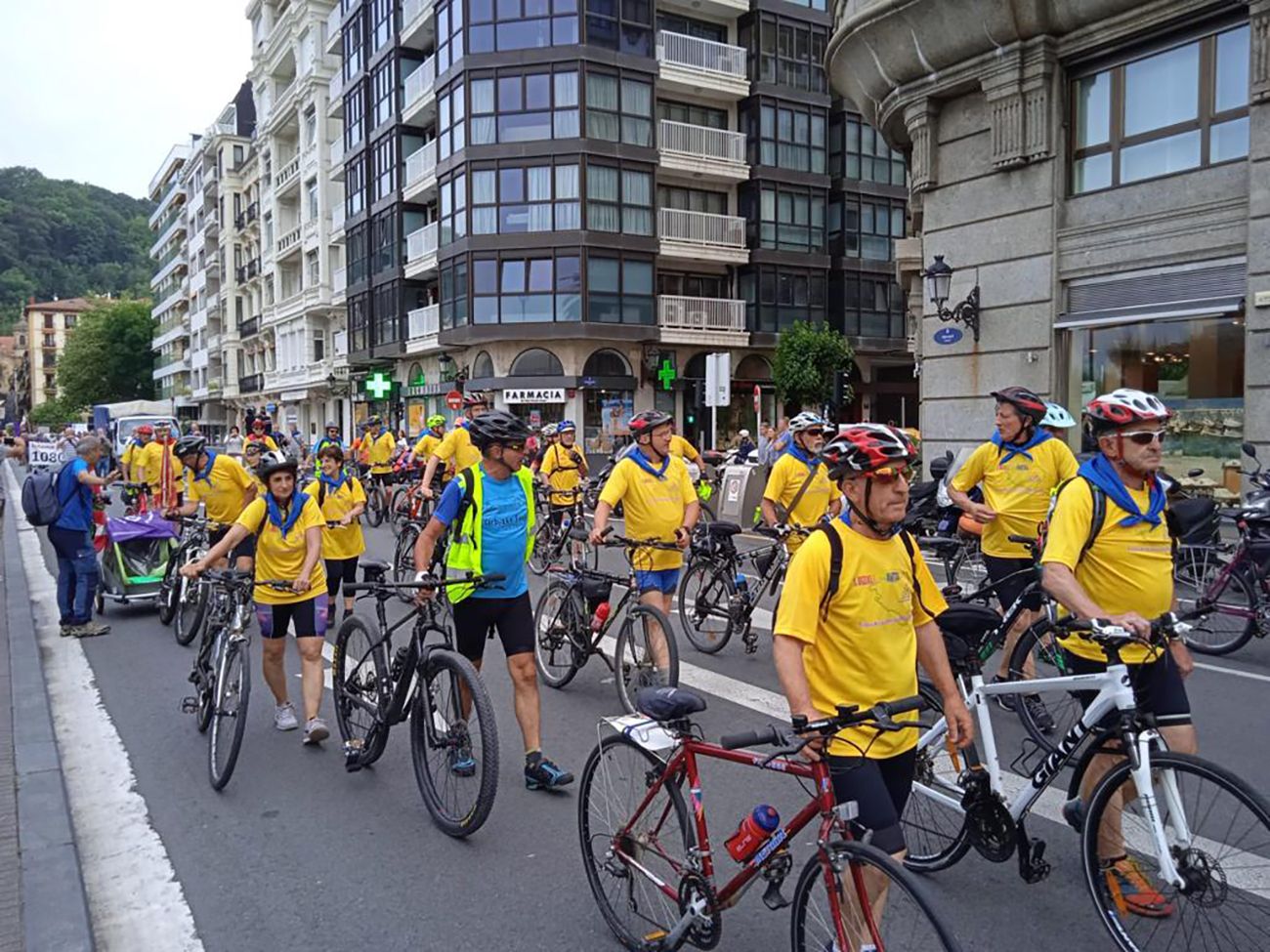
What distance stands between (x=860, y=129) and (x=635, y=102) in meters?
9.78


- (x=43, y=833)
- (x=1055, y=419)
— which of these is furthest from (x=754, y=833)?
(x=1055, y=419)

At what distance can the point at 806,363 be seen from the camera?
33.0 metres

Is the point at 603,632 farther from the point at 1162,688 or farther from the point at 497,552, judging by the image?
the point at 1162,688

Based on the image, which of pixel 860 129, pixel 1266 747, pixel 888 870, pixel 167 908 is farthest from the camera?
pixel 860 129

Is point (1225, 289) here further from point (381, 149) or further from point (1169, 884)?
point (381, 149)

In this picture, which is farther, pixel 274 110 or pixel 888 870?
pixel 274 110

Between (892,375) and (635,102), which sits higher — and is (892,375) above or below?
below

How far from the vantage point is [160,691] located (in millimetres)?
7430

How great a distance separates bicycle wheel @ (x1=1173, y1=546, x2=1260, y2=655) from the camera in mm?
7828

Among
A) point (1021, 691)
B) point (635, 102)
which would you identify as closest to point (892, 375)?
point (635, 102)

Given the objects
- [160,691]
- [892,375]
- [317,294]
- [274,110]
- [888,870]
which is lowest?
[160,691]

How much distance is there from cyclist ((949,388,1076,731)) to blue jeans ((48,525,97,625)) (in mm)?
7595

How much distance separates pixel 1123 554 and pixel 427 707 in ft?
10.5

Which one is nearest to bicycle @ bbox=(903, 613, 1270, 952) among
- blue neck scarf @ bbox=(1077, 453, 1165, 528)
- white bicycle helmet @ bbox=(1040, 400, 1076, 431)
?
blue neck scarf @ bbox=(1077, 453, 1165, 528)
